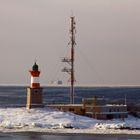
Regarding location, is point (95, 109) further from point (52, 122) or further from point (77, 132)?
point (77, 132)

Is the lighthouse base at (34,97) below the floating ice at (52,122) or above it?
above

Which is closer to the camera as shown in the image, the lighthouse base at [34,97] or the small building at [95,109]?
the lighthouse base at [34,97]

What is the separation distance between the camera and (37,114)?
6831 cm

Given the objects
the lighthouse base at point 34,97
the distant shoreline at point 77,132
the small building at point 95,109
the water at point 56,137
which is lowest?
the water at point 56,137

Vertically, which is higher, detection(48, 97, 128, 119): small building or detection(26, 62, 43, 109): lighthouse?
detection(26, 62, 43, 109): lighthouse

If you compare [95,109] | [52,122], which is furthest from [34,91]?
[95,109]

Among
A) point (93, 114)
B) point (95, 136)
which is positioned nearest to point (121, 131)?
point (95, 136)

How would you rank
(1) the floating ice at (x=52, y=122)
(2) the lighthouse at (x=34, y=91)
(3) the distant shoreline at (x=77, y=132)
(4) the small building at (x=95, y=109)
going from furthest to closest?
(4) the small building at (x=95, y=109)
(2) the lighthouse at (x=34, y=91)
(1) the floating ice at (x=52, y=122)
(3) the distant shoreline at (x=77, y=132)

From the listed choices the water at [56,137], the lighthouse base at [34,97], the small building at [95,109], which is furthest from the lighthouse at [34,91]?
the water at [56,137]

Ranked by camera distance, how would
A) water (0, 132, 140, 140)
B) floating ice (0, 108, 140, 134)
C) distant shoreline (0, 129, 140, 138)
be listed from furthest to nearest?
floating ice (0, 108, 140, 134) < distant shoreline (0, 129, 140, 138) < water (0, 132, 140, 140)

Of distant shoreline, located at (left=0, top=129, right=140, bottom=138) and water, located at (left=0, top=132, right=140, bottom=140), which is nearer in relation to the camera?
water, located at (left=0, top=132, right=140, bottom=140)

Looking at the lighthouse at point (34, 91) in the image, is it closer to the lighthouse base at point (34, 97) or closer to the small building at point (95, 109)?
the lighthouse base at point (34, 97)

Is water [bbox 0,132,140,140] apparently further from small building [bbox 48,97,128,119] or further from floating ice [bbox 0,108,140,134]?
small building [bbox 48,97,128,119]

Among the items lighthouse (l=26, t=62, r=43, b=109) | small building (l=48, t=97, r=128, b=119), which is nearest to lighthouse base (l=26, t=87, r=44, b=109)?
lighthouse (l=26, t=62, r=43, b=109)
